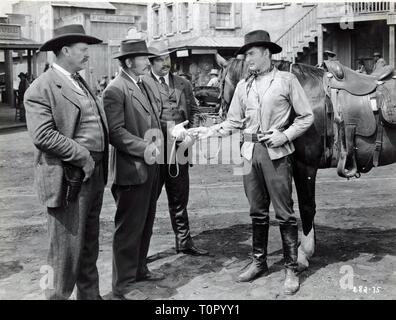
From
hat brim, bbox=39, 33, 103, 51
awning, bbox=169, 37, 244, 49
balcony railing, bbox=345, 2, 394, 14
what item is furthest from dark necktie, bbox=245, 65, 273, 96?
awning, bbox=169, 37, 244, 49

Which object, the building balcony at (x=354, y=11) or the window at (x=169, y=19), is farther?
the window at (x=169, y=19)

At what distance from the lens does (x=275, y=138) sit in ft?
14.1

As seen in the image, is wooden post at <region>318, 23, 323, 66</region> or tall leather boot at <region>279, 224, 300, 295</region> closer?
tall leather boot at <region>279, 224, 300, 295</region>

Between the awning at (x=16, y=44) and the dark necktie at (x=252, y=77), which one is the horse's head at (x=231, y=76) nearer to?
the dark necktie at (x=252, y=77)

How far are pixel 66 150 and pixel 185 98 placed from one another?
2427 mm

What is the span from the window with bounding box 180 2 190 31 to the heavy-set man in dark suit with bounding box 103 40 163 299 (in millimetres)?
25986

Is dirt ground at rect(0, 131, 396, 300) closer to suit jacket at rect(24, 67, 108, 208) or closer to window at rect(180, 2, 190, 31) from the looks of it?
suit jacket at rect(24, 67, 108, 208)

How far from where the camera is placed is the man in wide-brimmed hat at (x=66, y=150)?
3537mm

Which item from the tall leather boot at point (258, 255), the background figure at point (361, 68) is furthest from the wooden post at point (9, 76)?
the tall leather boot at point (258, 255)

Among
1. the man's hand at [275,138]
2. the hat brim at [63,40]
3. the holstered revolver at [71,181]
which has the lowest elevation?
the holstered revolver at [71,181]

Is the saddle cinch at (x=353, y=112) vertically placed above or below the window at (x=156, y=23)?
below

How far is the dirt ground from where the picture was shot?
444 centimetres

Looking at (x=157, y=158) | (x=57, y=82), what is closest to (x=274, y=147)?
(x=157, y=158)

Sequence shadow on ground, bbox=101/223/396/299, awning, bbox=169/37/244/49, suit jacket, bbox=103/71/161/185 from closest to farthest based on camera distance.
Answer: suit jacket, bbox=103/71/161/185 → shadow on ground, bbox=101/223/396/299 → awning, bbox=169/37/244/49
